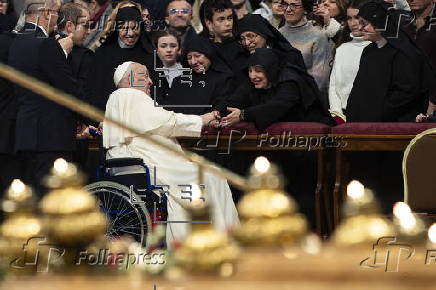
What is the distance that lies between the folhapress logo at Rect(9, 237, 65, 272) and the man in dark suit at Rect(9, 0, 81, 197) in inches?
219

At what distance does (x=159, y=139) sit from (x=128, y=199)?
25.5 inches

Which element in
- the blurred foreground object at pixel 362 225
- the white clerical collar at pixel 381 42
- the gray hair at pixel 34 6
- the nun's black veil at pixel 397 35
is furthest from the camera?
the white clerical collar at pixel 381 42

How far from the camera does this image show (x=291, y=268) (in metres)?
2.86

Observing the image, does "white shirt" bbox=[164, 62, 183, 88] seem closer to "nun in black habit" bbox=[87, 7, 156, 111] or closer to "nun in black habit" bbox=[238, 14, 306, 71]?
"nun in black habit" bbox=[87, 7, 156, 111]

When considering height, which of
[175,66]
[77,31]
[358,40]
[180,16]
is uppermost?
[180,16]

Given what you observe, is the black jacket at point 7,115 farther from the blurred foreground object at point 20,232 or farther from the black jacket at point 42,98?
the blurred foreground object at point 20,232

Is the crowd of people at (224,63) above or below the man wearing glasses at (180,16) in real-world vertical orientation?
below

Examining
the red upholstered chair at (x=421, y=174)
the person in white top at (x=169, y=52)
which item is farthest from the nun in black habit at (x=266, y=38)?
the red upholstered chair at (x=421, y=174)

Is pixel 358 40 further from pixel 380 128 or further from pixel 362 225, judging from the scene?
pixel 362 225

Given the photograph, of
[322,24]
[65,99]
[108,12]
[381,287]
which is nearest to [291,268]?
[381,287]

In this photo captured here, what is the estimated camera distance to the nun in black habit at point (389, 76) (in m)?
9.23

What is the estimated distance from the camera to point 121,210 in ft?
28.6

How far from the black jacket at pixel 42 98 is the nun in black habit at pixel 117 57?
1.24m

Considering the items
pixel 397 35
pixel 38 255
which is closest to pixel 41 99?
pixel 397 35
